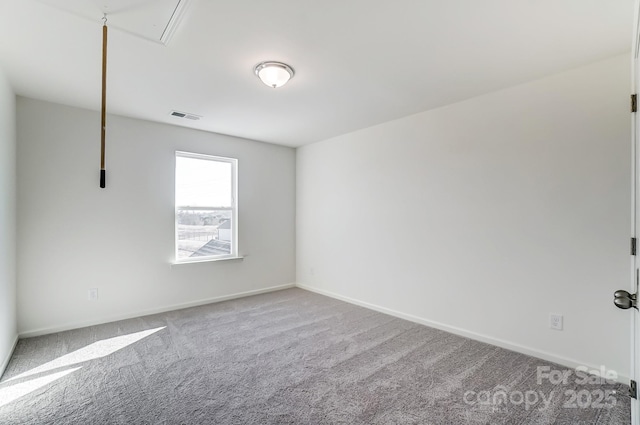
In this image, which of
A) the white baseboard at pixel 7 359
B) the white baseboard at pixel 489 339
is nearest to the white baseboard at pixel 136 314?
the white baseboard at pixel 7 359

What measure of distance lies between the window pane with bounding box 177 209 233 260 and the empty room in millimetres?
32

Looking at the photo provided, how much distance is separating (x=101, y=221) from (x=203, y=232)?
4.08 ft

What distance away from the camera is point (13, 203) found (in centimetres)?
295

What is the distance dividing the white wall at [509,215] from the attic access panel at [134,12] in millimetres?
2731

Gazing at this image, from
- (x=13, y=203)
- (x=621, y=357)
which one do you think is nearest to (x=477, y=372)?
(x=621, y=357)

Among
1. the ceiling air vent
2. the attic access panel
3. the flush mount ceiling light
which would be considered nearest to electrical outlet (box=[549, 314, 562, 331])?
the flush mount ceiling light

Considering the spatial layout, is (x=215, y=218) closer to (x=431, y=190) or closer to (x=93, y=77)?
(x=93, y=77)

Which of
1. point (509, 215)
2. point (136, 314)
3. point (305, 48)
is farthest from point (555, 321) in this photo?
point (136, 314)

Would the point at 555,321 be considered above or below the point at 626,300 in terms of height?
below

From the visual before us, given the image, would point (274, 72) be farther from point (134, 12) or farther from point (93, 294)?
point (93, 294)

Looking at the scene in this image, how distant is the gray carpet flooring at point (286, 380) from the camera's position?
1.95m

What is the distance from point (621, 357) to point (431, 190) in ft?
6.81

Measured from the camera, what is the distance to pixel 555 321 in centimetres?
262

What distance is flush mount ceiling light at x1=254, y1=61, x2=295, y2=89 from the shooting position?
2.43m
